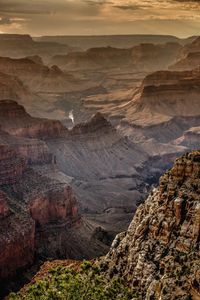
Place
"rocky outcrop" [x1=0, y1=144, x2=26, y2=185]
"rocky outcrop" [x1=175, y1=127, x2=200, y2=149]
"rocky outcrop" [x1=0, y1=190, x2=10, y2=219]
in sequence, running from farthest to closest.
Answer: "rocky outcrop" [x1=175, y1=127, x2=200, y2=149], "rocky outcrop" [x1=0, y1=144, x2=26, y2=185], "rocky outcrop" [x1=0, y1=190, x2=10, y2=219]

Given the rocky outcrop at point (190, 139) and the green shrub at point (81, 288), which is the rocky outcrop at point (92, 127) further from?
the green shrub at point (81, 288)

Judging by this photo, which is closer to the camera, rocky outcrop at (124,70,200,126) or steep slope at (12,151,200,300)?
steep slope at (12,151,200,300)

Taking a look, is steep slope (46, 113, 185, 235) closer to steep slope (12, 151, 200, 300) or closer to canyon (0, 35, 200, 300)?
canyon (0, 35, 200, 300)

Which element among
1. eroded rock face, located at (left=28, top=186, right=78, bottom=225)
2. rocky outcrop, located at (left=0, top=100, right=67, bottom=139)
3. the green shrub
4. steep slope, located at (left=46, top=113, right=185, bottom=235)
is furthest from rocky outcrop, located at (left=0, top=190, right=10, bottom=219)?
rocky outcrop, located at (left=0, top=100, right=67, bottom=139)

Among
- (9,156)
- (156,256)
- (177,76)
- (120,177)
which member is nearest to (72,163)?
(120,177)

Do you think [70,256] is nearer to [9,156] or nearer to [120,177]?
[9,156]

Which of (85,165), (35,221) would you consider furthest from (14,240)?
(85,165)

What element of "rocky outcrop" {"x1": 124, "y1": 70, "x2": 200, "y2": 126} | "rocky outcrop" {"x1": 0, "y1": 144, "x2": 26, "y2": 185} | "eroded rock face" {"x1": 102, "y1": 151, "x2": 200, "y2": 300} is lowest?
"rocky outcrop" {"x1": 124, "y1": 70, "x2": 200, "y2": 126}

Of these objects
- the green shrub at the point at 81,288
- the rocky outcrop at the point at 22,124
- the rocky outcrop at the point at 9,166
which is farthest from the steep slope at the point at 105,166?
the green shrub at the point at 81,288

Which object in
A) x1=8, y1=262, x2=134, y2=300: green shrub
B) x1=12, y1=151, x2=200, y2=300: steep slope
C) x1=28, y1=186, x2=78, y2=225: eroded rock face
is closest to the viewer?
x1=12, y1=151, x2=200, y2=300: steep slope
